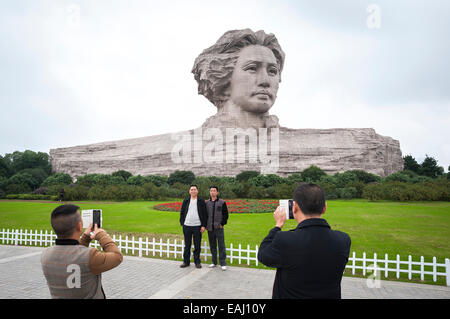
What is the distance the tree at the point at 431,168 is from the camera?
38312mm

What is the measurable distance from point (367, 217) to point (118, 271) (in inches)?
391

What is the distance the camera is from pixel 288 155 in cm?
3244

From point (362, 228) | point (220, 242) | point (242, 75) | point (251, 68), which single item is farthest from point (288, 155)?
point (220, 242)

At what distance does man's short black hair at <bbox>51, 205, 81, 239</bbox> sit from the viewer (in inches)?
84.7

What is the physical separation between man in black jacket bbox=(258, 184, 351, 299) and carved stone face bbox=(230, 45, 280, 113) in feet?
109

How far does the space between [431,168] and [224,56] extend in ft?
99.8

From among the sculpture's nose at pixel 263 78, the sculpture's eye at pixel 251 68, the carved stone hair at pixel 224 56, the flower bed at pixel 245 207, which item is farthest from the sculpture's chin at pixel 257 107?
the flower bed at pixel 245 207

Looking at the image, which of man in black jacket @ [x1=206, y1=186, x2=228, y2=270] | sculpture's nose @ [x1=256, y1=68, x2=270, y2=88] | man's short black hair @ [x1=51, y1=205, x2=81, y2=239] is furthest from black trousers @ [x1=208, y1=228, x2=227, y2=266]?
sculpture's nose @ [x1=256, y1=68, x2=270, y2=88]

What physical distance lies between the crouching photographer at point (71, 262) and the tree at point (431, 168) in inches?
1782

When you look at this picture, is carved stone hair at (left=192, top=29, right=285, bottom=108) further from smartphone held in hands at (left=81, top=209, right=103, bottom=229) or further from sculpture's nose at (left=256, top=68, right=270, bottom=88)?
smartphone held in hands at (left=81, top=209, right=103, bottom=229)

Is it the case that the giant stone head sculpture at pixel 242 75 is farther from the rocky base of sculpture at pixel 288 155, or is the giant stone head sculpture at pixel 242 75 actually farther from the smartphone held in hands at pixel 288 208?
the smartphone held in hands at pixel 288 208

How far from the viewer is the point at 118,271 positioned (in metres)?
5.82

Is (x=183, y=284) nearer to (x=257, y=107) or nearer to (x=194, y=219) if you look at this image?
(x=194, y=219)
